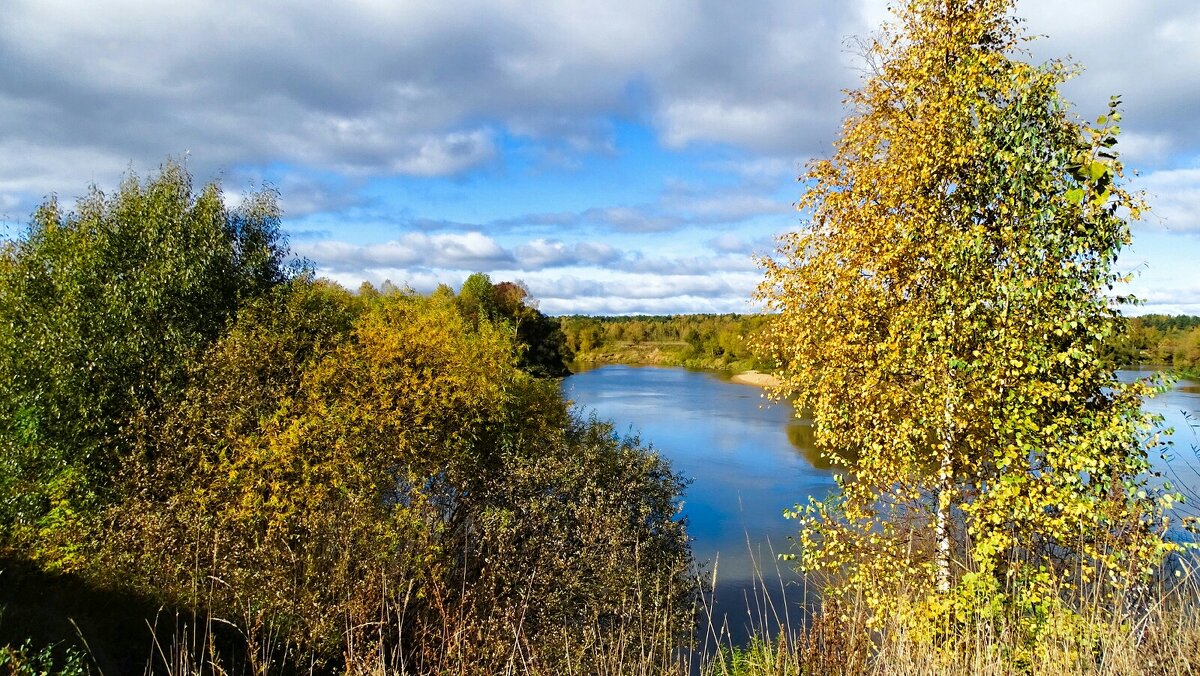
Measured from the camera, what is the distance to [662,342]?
524ft

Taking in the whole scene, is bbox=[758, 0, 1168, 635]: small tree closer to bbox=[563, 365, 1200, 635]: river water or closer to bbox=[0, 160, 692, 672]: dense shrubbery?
bbox=[563, 365, 1200, 635]: river water

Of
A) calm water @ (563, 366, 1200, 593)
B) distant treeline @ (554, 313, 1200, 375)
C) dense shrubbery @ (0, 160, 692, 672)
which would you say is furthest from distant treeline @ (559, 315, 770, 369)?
dense shrubbery @ (0, 160, 692, 672)

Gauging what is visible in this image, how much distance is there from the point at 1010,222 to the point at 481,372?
1455 cm

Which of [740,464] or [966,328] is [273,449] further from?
[740,464]

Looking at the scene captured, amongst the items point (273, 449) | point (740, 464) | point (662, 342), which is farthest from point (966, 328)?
point (662, 342)

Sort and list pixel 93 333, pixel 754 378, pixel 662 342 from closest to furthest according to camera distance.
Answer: pixel 93 333 < pixel 754 378 < pixel 662 342

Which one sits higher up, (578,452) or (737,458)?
(578,452)

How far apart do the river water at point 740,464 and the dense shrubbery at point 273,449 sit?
3353 millimetres

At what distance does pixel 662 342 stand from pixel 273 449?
476ft

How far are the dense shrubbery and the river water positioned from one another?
3353 mm

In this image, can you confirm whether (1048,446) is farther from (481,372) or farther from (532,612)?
(481,372)

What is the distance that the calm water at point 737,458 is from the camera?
23.5m

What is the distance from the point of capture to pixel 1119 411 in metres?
8.88

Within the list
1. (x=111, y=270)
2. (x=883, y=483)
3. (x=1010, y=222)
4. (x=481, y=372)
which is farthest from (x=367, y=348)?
(x=1010, y=222)
